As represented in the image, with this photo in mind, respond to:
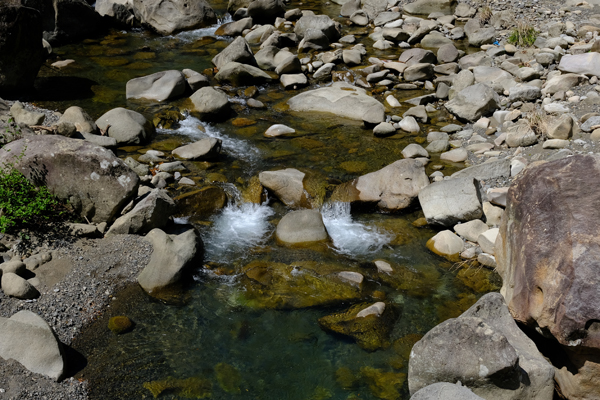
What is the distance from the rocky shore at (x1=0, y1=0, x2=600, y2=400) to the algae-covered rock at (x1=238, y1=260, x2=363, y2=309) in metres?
0.03

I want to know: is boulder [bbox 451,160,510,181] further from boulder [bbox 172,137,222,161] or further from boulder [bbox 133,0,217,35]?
boulder [bbox 133,0,217,35]

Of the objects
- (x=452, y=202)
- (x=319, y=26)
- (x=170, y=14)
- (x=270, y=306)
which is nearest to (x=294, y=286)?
(x=270, y=306)

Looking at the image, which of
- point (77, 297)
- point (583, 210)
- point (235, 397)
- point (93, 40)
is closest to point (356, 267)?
point (235, 397)

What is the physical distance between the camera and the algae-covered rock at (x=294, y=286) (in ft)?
21.2

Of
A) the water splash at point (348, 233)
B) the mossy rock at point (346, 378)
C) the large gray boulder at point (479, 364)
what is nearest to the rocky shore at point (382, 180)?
the large gray boulder at point (479, 364)

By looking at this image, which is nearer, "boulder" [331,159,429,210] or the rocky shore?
the rocky shore

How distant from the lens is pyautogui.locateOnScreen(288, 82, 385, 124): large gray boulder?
37.4 ft

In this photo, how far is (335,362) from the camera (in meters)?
5.63

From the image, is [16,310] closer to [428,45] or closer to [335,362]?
[335,362]

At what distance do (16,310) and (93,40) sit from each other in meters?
12.1

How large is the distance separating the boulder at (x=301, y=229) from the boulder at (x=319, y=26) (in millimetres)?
9067

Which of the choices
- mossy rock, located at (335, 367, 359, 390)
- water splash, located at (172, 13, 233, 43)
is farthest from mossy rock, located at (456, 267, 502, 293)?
water splash, located at (172, 13, 233, 43)

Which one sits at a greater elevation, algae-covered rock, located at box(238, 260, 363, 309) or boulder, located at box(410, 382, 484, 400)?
boulder, located at box(410, 382, 484, 400)

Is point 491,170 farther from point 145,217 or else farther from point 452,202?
point 145,217
